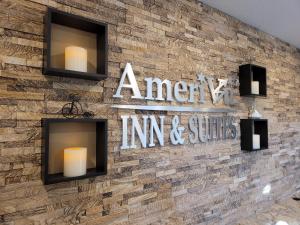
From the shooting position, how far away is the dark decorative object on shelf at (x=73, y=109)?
4.19 feet

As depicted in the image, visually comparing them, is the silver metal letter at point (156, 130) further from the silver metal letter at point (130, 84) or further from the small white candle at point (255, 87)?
the small white candle at point (255, 87)

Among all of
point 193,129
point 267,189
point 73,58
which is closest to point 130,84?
point 73,58

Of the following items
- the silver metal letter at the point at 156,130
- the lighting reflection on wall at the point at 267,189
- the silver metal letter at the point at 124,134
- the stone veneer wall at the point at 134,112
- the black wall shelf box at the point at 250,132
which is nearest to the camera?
the stone veneer wall at the point at 134,112

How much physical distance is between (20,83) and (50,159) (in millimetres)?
418

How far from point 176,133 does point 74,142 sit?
2.50 ft

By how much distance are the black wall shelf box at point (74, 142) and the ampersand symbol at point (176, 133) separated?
59 centimetres

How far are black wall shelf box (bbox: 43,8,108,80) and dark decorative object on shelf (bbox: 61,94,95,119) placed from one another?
0.43 ft

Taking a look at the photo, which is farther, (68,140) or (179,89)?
(179,89)

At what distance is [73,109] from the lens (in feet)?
4.27

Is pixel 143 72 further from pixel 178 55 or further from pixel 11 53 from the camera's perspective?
pixel 11 53

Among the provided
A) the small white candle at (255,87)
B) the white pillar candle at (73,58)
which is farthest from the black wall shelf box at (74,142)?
the small white candle at (255,87)

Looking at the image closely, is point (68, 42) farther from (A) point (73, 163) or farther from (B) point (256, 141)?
(B) point (256, 141)

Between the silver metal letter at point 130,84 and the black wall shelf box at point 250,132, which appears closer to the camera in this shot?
the silver metal letter at point 130,84

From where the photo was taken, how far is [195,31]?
194cm
